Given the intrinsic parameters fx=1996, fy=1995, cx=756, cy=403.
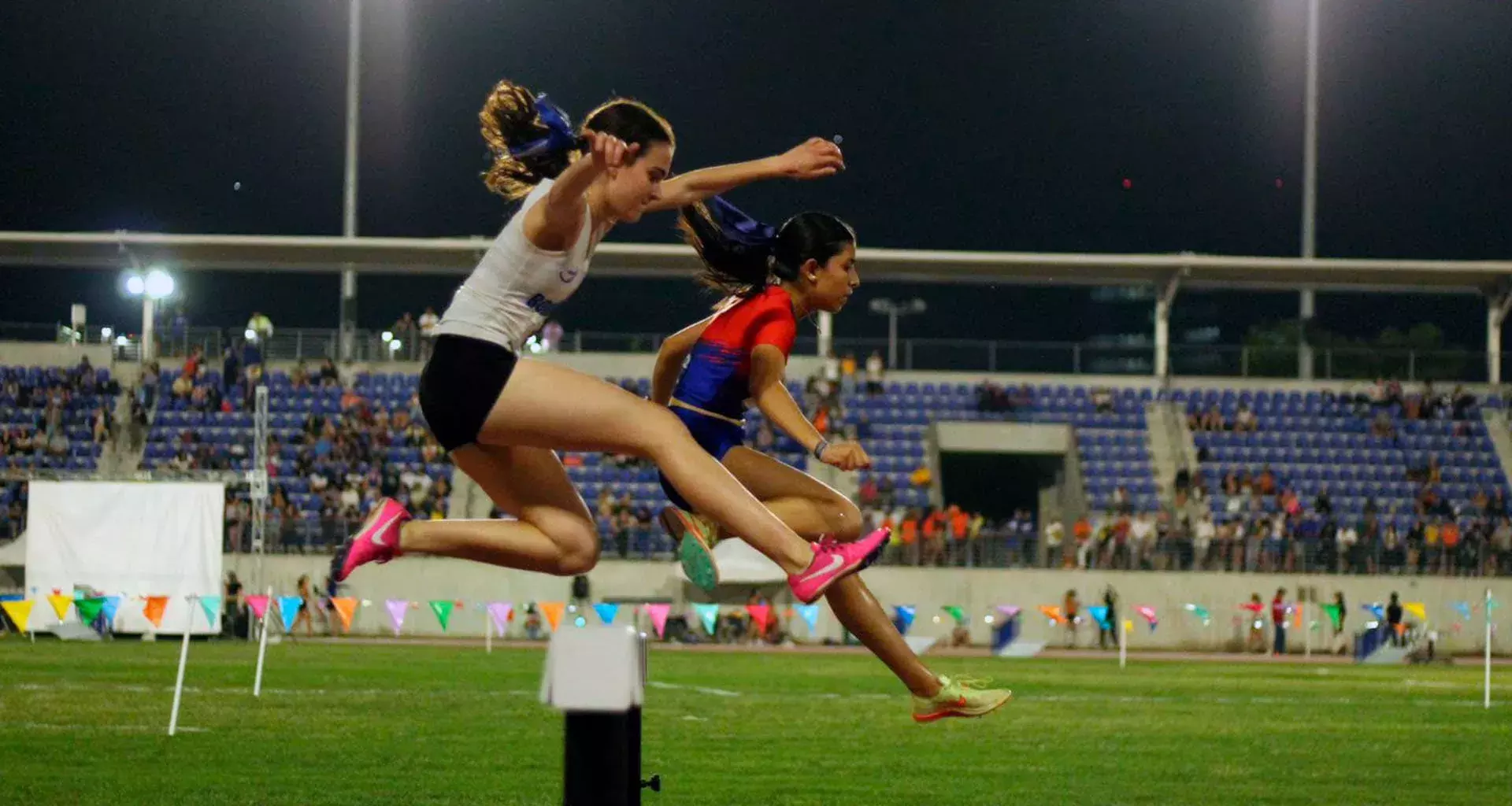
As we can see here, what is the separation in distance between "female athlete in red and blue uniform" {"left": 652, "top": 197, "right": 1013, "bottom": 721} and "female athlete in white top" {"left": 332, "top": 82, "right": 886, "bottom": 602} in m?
0.57

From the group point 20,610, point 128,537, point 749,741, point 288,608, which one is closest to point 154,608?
point 288,608

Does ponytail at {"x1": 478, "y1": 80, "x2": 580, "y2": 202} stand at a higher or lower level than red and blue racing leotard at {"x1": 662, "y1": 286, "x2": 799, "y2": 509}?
higher

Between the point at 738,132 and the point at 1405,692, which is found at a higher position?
the point at 738,132

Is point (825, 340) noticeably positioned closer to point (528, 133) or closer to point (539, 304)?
point (528, 133)

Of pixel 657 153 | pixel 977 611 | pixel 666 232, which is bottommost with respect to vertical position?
pixel 977 611

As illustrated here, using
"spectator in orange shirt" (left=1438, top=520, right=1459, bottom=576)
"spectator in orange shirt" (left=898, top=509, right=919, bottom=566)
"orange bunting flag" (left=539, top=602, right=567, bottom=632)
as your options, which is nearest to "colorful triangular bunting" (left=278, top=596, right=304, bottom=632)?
"orange bunting flag" (left=539, top=602, right=567, bottom=632)

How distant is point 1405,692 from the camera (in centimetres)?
2038

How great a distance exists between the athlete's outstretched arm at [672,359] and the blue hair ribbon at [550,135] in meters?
1.00

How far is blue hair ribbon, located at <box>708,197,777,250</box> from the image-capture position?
695 cm

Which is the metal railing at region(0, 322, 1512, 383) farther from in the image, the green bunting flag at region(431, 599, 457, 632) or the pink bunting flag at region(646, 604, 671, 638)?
the pink bunting flag at region(646, 604, 671, 638)

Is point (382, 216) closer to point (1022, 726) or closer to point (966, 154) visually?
point (966, 154)

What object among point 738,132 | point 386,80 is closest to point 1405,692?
point 386,80

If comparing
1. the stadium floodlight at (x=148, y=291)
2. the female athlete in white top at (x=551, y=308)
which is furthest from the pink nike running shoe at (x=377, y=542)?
the stadium floodlight at (x=148, y=291)

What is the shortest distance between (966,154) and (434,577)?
1130 inches
